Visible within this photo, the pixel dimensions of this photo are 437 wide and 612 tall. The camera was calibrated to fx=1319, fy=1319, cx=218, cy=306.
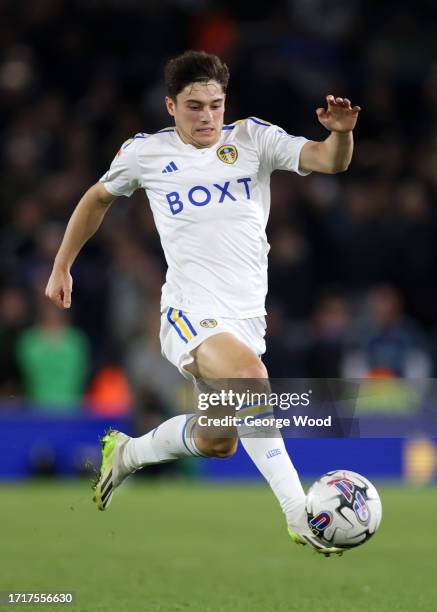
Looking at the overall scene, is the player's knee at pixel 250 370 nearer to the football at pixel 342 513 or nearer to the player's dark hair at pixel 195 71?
the football at pixel 342 513

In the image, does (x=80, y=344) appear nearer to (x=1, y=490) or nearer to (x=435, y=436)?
(x=1, y=490)

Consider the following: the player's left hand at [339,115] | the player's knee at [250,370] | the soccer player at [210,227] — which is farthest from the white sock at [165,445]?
the player's left hand at [339,115]

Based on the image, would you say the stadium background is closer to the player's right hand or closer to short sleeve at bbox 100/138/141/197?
the player's right hand

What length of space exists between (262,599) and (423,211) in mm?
7513

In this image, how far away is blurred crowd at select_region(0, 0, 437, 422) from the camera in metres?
12.4

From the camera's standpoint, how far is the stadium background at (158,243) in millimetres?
12195

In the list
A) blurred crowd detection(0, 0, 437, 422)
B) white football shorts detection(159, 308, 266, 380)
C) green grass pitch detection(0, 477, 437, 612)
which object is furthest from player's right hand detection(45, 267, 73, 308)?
blurred crowd detection(0, 0, 437, 422)

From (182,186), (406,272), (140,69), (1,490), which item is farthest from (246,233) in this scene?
(140,69)

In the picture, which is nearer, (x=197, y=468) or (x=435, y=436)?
(x=435, y=436)

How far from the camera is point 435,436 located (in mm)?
11750

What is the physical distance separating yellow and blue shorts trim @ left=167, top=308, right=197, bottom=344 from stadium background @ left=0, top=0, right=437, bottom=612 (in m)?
3.92

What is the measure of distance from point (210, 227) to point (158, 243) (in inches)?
283

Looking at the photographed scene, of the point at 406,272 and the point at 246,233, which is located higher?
the point at 246,233

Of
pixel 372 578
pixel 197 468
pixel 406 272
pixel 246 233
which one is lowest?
pixel 197 468
